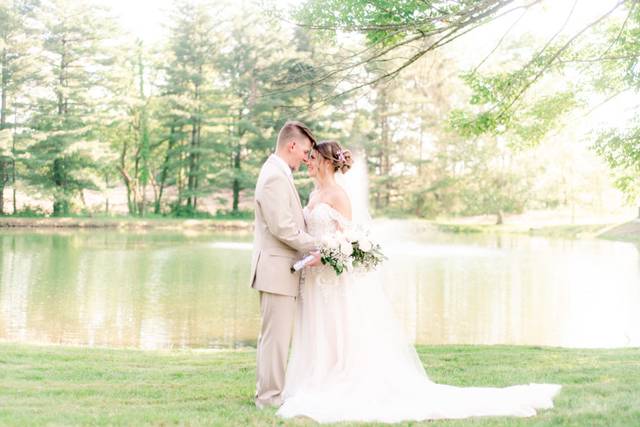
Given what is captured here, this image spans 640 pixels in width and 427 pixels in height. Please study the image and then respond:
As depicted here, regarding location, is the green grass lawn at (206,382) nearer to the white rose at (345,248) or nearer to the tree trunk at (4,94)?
the white rose at (345,248)

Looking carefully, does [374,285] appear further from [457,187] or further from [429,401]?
[457,187]

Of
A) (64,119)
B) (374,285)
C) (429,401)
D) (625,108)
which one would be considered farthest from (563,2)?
(64,119)

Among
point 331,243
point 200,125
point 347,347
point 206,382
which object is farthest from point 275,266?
point 200,125

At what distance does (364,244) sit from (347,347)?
2.47 feet

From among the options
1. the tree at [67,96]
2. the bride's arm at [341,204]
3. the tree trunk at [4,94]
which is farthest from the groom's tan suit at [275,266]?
the tree trunk at [4,94]

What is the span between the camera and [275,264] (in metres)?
4.88

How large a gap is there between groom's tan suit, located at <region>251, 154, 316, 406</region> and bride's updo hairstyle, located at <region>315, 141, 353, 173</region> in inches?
15.9

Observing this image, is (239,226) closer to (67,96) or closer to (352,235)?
(67,96)

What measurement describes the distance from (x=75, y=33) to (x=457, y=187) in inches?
874

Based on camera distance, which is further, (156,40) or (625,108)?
(156,40)

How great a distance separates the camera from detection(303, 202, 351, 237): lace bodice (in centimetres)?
517

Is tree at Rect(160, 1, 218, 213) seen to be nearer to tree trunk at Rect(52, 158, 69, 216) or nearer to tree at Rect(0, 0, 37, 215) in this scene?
tree trunk at Rect(52, 158, 69, 216)

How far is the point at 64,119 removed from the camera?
114 ft

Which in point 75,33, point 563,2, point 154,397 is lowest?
point 154,397
